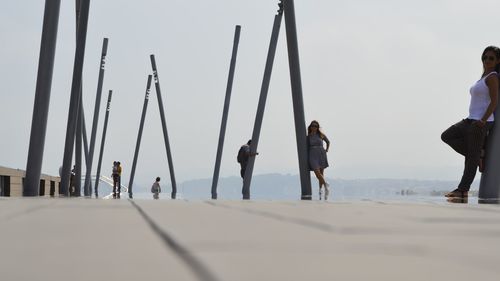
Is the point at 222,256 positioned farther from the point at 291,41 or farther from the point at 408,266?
the point at 291,41

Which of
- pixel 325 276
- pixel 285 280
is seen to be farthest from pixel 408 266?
pixel 285 280

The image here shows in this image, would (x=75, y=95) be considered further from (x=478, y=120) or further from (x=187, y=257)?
(x=187, y=257)

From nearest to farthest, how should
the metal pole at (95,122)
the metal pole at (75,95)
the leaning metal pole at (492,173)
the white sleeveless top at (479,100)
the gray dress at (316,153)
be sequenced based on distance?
the leaning metal pole at (492,173), the white sleeveless top at (479,100), the gray dress at (316,153), the metal pole at (75,95), the metal pole at (95,122)

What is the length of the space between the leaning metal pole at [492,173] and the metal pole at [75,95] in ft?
25.1

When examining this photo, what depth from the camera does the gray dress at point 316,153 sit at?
11031 millimetres

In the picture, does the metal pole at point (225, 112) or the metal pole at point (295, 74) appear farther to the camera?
the metal pole at point (225, 112)

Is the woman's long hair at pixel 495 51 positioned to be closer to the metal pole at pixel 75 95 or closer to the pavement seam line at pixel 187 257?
the pavement seam line at pixel 187 257

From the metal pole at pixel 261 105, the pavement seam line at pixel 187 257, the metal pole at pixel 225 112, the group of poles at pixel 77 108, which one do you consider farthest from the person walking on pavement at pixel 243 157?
the pavement seam line at pixel 187 257

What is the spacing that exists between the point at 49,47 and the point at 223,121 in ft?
59.0

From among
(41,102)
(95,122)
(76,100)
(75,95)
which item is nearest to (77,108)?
(76,100)

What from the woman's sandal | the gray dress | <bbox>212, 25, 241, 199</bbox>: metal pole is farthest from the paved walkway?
<bbox>212, 25, 241, 199</bbox>: metal pole

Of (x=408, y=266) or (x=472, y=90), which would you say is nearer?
(x=408, y=266)

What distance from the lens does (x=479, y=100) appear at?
7.51m

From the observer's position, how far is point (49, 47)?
8664mm
